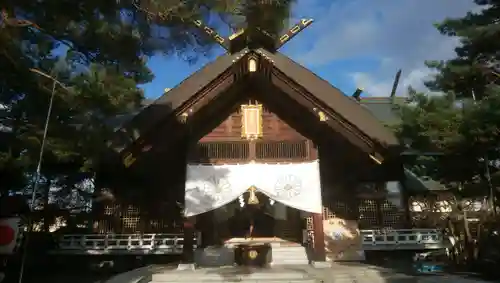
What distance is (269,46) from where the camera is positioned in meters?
13.3

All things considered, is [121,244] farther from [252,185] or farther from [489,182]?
[489,182]

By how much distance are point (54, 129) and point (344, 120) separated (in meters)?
7.67

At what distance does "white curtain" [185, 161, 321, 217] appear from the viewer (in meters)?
11.3

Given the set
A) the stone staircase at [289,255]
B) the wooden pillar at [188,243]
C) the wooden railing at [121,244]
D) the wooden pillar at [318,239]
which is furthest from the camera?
the wooden railing at [121,244]

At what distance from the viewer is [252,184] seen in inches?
450

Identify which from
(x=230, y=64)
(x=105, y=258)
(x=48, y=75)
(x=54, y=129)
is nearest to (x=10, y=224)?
(x=54, y=129)

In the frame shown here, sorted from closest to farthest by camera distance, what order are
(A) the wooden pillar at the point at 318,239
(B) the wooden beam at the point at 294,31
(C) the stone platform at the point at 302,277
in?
(C) the stone platform at the point at 302,277
(A) the wooden pillar at the point at 318,239
(B) the wooden beam at the point at 294,31

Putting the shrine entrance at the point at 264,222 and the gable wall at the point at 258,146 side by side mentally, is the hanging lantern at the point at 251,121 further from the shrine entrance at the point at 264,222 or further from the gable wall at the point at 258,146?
the shrine entrance at the point at 264,222

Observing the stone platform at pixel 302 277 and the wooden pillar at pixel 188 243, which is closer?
the stone platform at pixel 302 277

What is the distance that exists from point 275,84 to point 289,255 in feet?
17.5

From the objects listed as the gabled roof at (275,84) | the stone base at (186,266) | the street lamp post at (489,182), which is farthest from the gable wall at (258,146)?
the street lamp post at (489,182)

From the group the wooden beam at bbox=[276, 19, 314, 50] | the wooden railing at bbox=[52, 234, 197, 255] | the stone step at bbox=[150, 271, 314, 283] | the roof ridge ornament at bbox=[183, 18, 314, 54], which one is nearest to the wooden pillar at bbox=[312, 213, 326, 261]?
the stone step at bbox=[150, 271, 314, 283]

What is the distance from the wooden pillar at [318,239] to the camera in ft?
36.9

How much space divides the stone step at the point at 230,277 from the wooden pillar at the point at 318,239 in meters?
2.11
